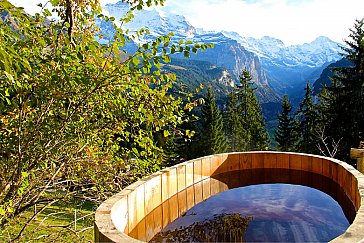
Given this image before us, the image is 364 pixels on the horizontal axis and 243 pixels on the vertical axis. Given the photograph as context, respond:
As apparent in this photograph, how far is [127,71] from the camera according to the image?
9.71ft

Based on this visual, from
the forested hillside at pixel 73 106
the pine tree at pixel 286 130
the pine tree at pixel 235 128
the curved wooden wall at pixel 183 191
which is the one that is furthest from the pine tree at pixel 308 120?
the forested hillside at pixel 73 106

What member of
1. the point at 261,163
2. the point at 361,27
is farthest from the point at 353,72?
the point at 261,163

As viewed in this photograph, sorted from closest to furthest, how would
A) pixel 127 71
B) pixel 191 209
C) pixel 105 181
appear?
pixel 191 209 → pixel 127 71 → pixel 105 181

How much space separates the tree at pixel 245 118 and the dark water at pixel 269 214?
3411 cm

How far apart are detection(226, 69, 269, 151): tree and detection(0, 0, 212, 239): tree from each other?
33649 mm

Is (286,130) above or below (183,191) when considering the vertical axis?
below

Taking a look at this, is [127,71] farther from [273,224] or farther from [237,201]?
[273,224]

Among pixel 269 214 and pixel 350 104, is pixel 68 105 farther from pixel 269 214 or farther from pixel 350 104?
pixel 350 104

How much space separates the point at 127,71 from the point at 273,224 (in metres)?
1.67

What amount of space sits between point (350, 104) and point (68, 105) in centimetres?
2201

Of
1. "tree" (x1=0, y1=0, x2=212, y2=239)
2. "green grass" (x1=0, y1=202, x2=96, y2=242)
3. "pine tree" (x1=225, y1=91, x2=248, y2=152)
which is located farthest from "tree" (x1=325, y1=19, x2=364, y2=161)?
"tree" (x1=0, y1=0, x2=212, y2=239)

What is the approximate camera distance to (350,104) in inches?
870

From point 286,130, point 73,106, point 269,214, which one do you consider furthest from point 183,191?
point 286,130

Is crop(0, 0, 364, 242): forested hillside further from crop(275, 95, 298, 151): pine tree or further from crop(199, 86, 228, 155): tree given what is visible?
crop(275, 95, 298, 151): pine tree
